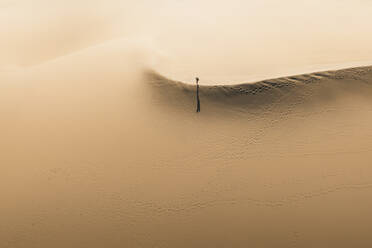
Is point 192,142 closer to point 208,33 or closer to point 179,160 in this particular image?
point 179,160

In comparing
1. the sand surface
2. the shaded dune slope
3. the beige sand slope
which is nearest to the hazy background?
the sand surface

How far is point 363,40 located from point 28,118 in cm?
606

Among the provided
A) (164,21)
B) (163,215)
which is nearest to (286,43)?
(164,21)

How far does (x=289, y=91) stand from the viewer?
4809 mm

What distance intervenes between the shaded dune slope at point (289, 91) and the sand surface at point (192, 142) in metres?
0.02

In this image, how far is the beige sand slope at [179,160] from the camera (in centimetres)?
390

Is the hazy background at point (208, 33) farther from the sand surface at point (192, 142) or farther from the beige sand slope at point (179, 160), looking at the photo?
the beige sand slope at point (179, 160)

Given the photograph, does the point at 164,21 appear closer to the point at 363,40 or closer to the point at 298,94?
the point at 298,94

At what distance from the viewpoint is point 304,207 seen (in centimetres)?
395

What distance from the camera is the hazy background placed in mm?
5277

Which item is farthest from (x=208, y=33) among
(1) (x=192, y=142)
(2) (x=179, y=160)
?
(2) (x=179, y=160)

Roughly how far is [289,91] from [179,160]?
6.75 ft

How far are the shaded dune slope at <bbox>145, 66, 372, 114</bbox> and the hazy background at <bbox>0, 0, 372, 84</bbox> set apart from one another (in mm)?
229

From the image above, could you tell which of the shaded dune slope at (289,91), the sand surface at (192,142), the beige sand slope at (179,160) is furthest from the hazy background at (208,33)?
the beige sand slope at (179,160)
